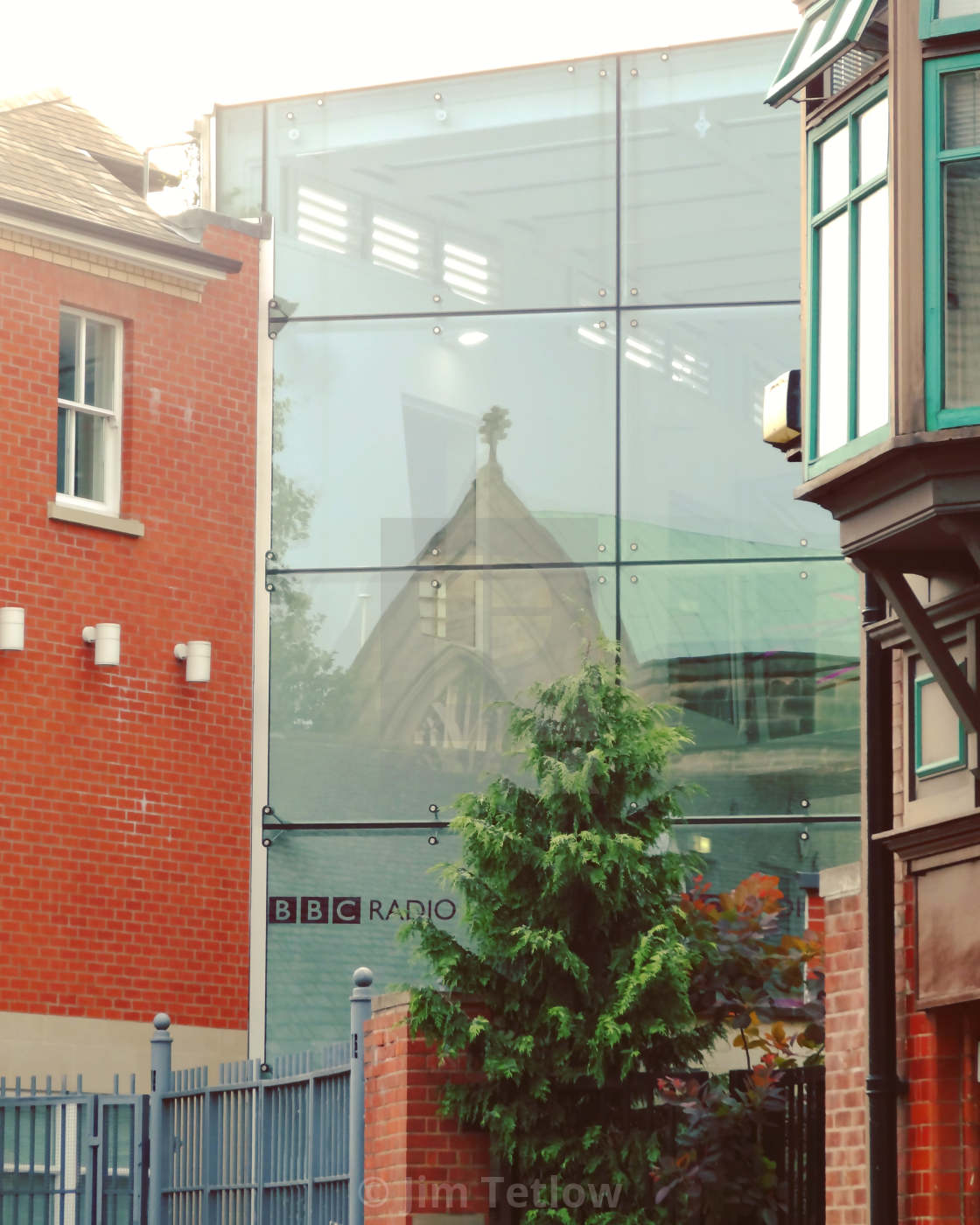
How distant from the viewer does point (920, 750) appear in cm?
912

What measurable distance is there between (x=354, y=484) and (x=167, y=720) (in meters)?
2.55

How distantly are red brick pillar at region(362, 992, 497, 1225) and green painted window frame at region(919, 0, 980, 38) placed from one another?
5357mm

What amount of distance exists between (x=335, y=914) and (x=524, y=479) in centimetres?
393

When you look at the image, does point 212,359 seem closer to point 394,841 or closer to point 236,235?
point 236,235

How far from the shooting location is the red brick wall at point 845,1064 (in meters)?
9.20

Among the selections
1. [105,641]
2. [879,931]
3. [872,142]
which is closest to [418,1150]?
[879,931]

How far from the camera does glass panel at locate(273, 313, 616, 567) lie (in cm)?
1756

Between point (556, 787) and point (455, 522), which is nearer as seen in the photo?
point (556, 787)

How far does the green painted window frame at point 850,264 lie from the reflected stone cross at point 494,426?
787 centimetres

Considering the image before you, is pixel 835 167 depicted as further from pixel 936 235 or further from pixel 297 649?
pixel 297 649

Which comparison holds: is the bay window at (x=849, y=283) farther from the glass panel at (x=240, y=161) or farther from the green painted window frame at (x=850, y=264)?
the glass panel at (x=240, y=161)

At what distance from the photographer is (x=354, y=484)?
17953mm

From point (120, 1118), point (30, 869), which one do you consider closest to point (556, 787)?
point (120, 1118)

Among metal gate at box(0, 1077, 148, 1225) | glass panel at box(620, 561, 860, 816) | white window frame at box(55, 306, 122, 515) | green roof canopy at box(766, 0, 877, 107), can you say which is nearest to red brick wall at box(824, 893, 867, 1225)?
green roof canopy at box(766, 0, 877, 107)
